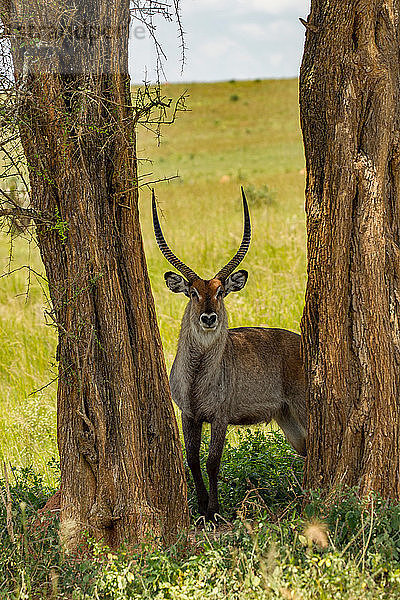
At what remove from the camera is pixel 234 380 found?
251 inches

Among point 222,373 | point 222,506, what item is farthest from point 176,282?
point 222,506

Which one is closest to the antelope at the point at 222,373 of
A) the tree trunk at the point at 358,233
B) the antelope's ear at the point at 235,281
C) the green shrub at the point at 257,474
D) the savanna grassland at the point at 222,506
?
the antelope's ear at the point at 235,281

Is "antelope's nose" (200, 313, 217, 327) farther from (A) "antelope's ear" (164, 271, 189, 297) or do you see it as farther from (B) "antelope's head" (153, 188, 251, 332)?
(A) "antelope's ear" (164, 271, 189, 297)

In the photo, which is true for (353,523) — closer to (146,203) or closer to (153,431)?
(153,431)

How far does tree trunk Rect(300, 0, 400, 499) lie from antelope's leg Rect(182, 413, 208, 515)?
130 cm

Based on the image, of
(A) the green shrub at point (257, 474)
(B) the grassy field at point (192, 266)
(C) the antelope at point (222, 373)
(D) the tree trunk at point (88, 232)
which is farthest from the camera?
(B) the grassy field at point (192, 266)

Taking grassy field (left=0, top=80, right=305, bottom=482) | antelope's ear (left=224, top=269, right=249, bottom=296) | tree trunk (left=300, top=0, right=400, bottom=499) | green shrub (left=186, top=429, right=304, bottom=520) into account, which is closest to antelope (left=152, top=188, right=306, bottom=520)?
antelope's ear (left=224, top=269, right=249, bottom=296)

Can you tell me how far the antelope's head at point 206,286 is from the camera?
19.4ft

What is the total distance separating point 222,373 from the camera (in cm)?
624

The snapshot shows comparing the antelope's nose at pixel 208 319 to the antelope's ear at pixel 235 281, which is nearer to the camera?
the antelope's nose at pixel 208 319

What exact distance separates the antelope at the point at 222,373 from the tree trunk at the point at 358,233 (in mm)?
1062

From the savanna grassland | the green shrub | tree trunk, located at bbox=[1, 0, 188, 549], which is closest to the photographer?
the savanna grassland

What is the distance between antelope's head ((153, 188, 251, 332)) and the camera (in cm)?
590

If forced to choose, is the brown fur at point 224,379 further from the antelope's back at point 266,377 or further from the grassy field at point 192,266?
the grassy field at point 192,266
